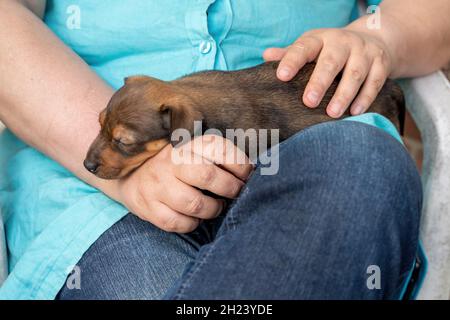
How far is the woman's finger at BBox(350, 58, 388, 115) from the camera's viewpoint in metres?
1.50

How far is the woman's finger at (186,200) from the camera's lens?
120 centimetres

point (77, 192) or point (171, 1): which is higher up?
point (171, 1)

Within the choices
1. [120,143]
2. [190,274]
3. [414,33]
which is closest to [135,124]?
[120,143]

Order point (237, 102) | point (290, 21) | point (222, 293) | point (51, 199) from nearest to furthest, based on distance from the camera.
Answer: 1. point (222, 293)
2. point (51, 199)
3. point (237, 102)
4. point (290, 21)

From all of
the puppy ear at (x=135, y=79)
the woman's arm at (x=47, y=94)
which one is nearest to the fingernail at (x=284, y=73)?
the puppy ear at (x=135, y=79)

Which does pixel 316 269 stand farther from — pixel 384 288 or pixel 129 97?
pixel 129 97

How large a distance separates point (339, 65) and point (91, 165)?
2.27 ft

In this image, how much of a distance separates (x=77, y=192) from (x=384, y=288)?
2.57 ft

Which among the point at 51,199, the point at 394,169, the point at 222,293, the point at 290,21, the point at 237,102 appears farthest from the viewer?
the point at 290,21

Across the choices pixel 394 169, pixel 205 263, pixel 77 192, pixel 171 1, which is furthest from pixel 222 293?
pixel 171 1

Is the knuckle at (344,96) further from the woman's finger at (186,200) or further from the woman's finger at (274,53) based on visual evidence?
the woman's finger at (186,200)

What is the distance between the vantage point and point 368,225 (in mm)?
933

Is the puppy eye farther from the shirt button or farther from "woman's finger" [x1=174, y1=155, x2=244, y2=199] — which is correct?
the shirt button

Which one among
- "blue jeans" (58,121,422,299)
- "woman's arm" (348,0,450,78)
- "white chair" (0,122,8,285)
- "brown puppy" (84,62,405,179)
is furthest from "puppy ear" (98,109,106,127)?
"woman's arm" (348,0,450,78)
